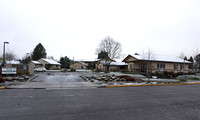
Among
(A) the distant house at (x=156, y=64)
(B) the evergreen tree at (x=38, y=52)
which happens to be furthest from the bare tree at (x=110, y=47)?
(B) the evergreen tree at (x=38, y=52)

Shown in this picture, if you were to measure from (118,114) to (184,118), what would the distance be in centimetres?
253

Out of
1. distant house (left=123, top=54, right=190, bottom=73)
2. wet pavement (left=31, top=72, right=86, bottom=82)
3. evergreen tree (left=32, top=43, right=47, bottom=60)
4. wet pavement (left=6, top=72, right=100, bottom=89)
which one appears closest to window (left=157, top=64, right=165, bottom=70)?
distant house (left=123, top=54, right=190, bottom=73)

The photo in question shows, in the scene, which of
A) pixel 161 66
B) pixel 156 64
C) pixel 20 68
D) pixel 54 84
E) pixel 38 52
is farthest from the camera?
pixel 38 52

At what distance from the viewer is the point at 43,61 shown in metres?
58.8

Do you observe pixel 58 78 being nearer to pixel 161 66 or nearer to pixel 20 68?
pixel 20 68

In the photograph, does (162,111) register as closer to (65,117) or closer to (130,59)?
(65,117)

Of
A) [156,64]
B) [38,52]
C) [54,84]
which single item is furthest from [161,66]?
[38,52]

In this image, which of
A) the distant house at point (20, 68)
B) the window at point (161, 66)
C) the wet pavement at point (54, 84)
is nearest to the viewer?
the wet pavement at point (54, 84)

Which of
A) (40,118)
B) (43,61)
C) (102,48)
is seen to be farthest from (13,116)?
(43,61)

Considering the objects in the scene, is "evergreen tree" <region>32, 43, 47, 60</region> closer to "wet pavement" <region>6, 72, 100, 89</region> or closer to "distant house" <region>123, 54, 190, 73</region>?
"distant house" <region>123, 54, 190, 73</region>

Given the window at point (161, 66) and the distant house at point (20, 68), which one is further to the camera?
the window at point (161, 66)

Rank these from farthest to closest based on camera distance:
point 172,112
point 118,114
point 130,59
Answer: point 130,59, point 172,112, point 118,114

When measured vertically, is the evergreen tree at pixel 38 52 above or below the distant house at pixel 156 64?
above

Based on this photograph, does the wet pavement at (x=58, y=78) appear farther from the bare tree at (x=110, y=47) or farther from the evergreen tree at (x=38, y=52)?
the evergreen tree at (x=38, y=52)
